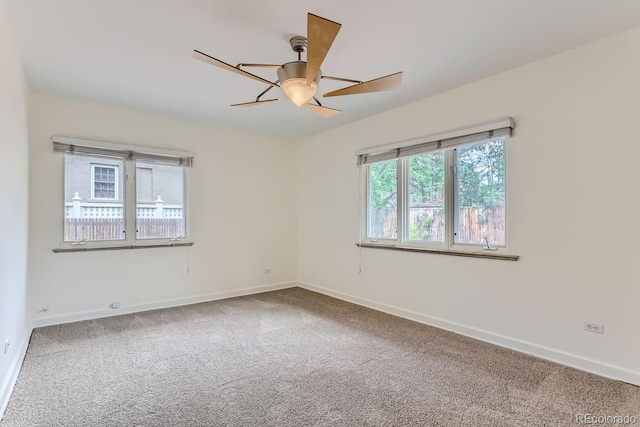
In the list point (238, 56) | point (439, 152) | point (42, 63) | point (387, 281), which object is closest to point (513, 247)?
point (439, 152)

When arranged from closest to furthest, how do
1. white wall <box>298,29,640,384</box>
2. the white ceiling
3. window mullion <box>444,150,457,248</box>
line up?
the white ceiling → white wall <box>298,29,640,384</box> → window mullion <box>444,150,457,248</box>

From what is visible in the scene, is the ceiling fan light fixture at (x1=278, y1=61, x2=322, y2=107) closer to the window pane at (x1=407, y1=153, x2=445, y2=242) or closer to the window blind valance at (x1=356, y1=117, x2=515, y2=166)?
the window blind valance at (x1=356, y1=117, x2=515, y2=166)

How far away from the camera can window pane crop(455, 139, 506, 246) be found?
3.22 metres

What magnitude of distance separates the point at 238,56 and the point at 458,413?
3.13 meters

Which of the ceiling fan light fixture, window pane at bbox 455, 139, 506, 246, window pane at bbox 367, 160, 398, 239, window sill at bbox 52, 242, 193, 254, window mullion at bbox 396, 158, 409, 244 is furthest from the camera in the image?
window pane at bbox 367, 160, 398, 239

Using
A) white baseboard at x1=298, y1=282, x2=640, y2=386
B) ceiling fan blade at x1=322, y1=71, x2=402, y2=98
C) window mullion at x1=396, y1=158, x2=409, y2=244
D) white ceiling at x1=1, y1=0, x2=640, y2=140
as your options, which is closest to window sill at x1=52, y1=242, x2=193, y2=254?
white ceiling at x1=1, y1=0, x2=640, y2=140

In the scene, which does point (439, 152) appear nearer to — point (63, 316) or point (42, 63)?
point (42, 63)

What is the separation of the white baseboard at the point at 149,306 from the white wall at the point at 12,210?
430 millimetres

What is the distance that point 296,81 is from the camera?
2332 mm

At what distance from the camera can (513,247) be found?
308 centimetres

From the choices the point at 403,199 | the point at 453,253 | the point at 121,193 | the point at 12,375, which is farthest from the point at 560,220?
the point at 121,193

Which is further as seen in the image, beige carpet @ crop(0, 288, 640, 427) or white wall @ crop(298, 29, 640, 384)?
white wall @ crop(298, 29, 640, 384)

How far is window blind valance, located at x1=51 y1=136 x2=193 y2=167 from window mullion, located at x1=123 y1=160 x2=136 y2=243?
13 centimetres

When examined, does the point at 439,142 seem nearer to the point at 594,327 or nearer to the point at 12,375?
the point at 594,327
